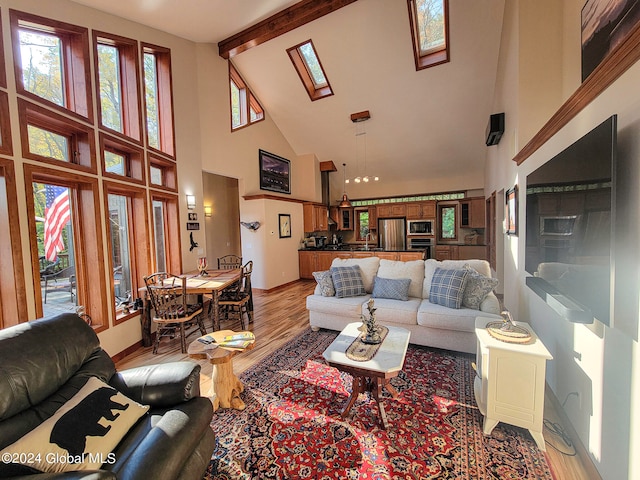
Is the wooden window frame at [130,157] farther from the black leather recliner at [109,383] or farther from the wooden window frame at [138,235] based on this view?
the black leather recliner at [109,383]

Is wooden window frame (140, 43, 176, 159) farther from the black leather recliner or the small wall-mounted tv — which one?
the small wall-mounted tv

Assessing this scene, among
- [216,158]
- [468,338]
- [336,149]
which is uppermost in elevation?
[336,149]

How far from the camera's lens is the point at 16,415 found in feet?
4.10

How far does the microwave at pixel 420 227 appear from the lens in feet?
26.9

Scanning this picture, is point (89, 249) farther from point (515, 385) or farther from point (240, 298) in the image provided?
point (515, 385)

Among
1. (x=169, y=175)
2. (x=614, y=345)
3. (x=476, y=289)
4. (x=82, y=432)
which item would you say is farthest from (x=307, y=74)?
(x=82, y=432)

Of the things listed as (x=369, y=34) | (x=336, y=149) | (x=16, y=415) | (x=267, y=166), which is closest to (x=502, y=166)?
(x=369, y=34)

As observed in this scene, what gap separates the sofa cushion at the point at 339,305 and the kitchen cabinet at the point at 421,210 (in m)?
5.33

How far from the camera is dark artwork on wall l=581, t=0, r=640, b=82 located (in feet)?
6.00

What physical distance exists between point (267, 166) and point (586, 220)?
6261 millimetres

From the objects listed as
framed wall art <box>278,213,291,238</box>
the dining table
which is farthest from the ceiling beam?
the dining table

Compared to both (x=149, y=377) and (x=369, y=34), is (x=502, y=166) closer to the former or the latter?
(x=369, y=34)

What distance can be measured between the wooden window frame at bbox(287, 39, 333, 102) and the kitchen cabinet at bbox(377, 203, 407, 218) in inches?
155

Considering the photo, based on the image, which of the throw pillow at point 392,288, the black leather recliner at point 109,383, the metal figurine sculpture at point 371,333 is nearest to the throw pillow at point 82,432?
the black leather recliner at point 109,383
